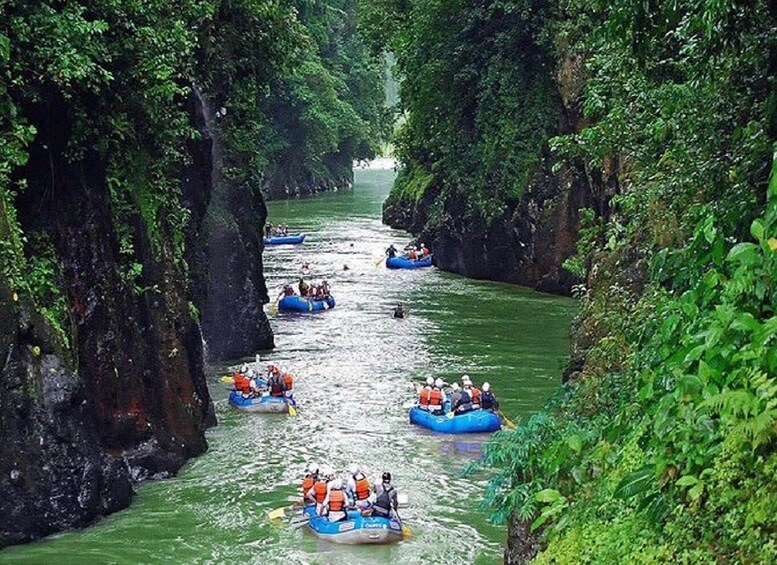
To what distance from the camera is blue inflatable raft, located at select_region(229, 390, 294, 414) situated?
68.4 feet

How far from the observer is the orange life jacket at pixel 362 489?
1491 cm

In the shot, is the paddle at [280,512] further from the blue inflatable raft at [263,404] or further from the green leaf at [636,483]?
the green leaf at [636,483]

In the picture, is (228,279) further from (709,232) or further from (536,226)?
(709,232)

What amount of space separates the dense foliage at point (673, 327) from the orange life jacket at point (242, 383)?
7.82 metres

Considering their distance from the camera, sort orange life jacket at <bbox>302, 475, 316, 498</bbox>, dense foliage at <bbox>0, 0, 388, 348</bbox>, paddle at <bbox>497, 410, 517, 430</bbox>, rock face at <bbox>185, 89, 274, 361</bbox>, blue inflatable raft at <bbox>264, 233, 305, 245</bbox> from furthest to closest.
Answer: blue inflatable raft at <bbox>264, 233, 305, 245</bbox>
rock face at <bbox>185, 89, 274, 361</bbox>
paddle at <bbox>497, 410, 517, 430</bbox>
orange life jacket at <bbox>302, 475, 316, 498</bbox>
dense foliage at <bbox>0, 0, 388, 348</bbox>

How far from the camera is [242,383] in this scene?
21.5 meters

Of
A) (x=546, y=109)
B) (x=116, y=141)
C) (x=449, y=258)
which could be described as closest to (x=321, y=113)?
(x=449, y=258)

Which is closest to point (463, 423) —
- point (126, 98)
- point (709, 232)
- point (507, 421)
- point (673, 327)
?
point (507, 421)

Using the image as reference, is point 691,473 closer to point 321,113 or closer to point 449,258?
point 449,258

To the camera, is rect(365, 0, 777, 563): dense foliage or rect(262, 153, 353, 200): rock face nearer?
rect(365, 0, 777, 563): dense foliage

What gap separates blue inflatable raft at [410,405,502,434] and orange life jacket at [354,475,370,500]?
4332mm

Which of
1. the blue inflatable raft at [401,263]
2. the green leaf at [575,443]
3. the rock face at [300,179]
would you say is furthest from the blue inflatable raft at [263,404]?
the rock face at [300,179]

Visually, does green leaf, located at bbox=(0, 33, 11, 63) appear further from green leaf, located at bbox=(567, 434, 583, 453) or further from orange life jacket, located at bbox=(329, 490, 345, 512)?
green leaf, located at bbox=(567, 434, 583, 453)

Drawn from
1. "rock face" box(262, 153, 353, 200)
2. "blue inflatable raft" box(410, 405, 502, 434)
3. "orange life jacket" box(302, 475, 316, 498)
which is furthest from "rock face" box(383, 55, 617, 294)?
"rock face" box(262, 153, 353, 200)
